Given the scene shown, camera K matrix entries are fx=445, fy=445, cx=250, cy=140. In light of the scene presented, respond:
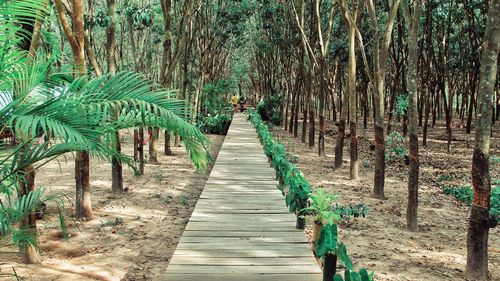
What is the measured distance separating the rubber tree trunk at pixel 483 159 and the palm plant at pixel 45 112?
3.10 metres

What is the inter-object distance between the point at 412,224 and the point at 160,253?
391 centimetres

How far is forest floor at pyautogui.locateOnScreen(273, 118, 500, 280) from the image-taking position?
5.61 metres

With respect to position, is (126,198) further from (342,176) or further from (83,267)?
(342,176)

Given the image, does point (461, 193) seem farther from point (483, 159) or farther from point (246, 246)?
point (246, 246)

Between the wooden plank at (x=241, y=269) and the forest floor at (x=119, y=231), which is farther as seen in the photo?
the forest floor at (x=119, y=231)

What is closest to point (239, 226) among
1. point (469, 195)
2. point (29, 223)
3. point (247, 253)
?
point (247, 253)

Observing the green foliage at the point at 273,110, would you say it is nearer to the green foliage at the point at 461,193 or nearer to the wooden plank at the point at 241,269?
the green foliage at the point at 461,193

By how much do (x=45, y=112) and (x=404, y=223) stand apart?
19.7ft

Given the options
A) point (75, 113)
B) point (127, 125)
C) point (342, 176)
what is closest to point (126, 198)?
point (127, 125)

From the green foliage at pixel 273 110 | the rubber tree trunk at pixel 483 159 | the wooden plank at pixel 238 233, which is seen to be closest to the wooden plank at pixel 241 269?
the wooden plank at pixel 238 233

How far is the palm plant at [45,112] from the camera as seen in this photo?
340 centimetres

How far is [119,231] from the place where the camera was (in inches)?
288

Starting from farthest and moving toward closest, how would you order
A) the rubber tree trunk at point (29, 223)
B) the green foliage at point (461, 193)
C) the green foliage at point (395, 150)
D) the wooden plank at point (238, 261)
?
the green foliage at point (395, 150) → the green foliage at point (461, 193) → the rubber tree trunk at point (29, 223) → the wooden plank at point (238, 261)

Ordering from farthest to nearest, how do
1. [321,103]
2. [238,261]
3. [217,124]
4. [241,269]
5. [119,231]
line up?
[217,124] → [321,103] → [119,231] → [238,261] → [241,269]
